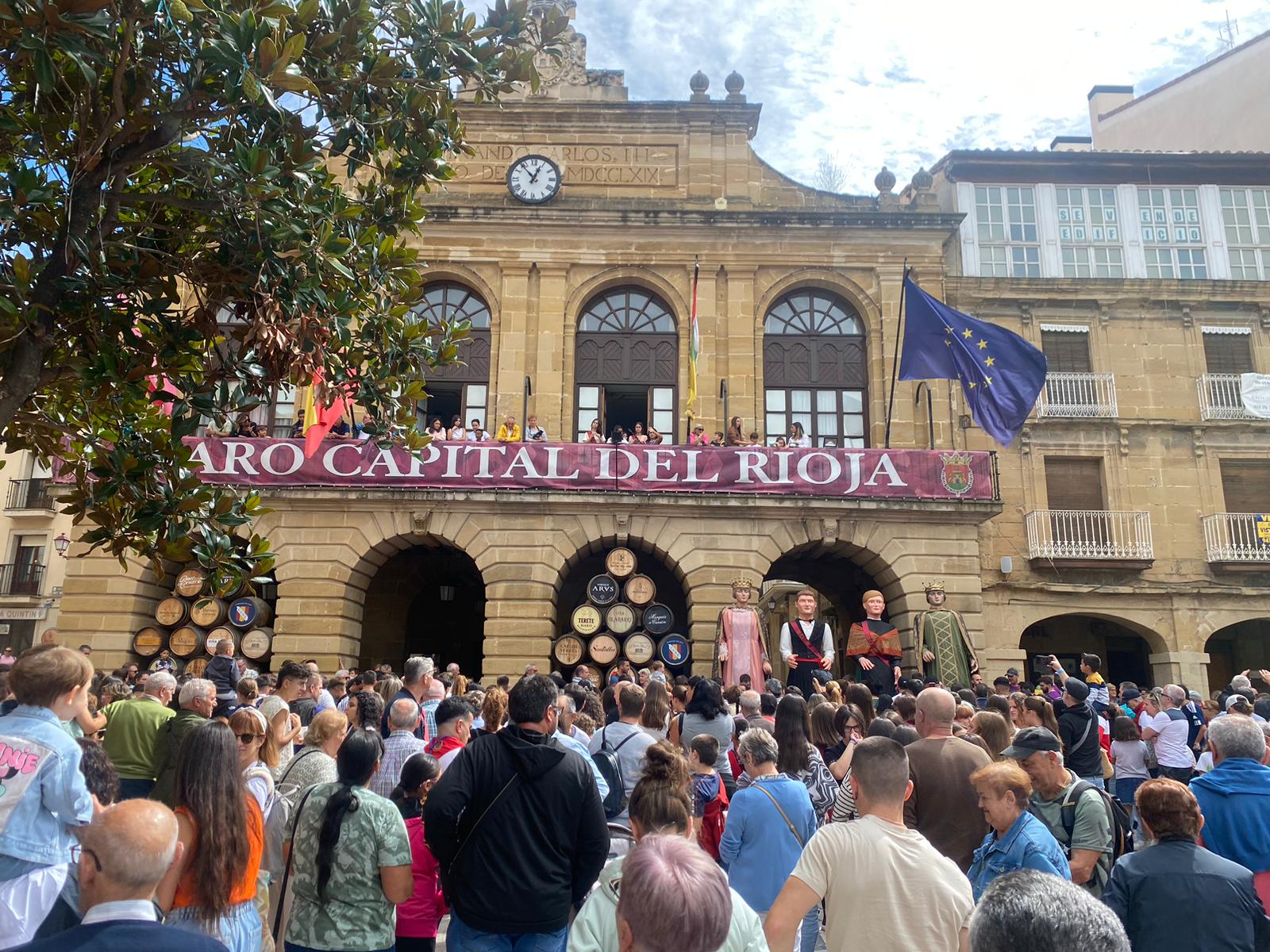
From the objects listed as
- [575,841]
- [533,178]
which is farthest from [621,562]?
[575,841]

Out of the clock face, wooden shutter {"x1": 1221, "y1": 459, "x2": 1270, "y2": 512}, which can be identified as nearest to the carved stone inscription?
the clock face

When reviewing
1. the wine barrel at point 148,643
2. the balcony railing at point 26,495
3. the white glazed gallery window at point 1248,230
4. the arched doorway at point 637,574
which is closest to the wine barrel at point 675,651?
the arched doorway at point 637,574

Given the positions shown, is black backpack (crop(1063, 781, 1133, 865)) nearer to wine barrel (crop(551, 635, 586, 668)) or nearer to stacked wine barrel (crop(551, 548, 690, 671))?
stacked wine barrel (crop(551, 548, 690, 671))

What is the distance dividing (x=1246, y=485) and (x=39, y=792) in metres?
25.1

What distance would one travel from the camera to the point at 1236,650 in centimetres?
2314

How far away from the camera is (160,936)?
8.36ft

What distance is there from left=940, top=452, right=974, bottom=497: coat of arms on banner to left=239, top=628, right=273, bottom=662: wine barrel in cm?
1385

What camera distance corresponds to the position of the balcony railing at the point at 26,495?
2678 cm

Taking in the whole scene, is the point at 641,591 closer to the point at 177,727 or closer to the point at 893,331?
the point at 893,331

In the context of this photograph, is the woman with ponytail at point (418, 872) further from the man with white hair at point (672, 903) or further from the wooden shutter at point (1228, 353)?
the wooden shutter at point (1228, 353)

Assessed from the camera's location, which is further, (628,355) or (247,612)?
(628,355)

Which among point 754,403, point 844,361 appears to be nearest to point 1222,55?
point 844,361

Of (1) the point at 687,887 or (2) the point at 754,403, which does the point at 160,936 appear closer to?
(1) the point at 687,887

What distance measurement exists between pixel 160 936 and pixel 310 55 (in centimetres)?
627
